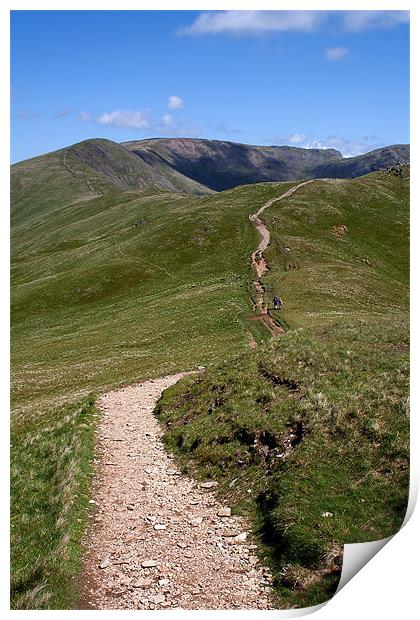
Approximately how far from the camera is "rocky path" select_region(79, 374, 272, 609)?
39.8 feet

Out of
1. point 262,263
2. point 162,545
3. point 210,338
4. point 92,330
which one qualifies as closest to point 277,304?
point 210,338

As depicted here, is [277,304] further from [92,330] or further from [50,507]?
[50,507]

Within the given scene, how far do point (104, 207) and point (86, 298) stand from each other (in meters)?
117

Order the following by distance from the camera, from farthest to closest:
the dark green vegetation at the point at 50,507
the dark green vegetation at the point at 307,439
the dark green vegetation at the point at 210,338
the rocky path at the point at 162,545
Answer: the dark green vegetation at the point at 210,338, the dark green vegetation at the point at 50,507, the dark green vegetation at the point at 307,439, the rocky path at the point at 162,545

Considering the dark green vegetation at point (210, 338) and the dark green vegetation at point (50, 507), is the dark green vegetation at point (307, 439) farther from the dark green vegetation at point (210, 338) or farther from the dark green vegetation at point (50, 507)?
the dark green vegetation at point (50, 507)

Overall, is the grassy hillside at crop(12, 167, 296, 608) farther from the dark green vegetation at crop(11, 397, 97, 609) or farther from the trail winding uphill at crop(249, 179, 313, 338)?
the trail winding uphill at crop(249, 179, 313, 338)

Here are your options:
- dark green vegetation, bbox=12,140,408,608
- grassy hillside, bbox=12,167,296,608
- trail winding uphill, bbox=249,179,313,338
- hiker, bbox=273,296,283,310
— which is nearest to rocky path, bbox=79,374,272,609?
dark green vegetation, bbox=12,140,408,608

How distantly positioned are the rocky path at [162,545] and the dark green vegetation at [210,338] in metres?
0.66

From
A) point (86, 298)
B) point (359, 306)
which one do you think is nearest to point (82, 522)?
point (359, 306)

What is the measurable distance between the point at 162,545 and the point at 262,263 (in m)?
69.1

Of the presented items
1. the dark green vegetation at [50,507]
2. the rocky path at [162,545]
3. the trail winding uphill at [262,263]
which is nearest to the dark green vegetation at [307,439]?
the rocky path at [162,545]

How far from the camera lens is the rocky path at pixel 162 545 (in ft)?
39.8

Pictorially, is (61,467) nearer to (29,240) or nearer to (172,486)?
(172,486)

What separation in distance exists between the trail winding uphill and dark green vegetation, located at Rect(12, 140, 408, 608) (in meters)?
1.42
